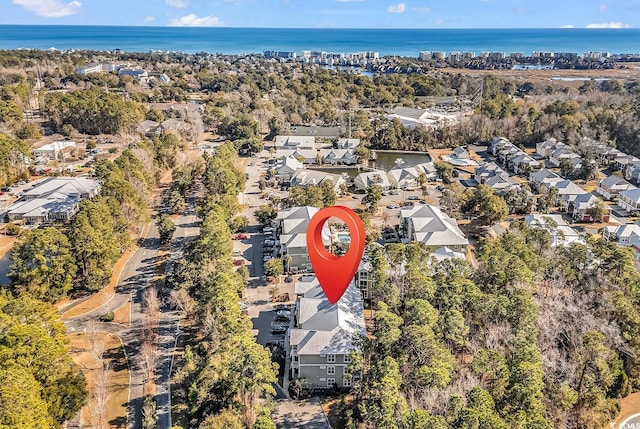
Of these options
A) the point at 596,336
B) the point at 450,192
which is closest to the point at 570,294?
the point at 596,336

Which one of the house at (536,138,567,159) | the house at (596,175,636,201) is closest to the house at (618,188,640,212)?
the house at (596,175,636,201)

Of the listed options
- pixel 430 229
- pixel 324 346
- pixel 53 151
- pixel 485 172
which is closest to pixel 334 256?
pixel 324 346

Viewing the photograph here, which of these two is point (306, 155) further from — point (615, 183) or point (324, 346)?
point (324, 346)

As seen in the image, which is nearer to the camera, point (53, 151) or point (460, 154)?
→ point (53, 151)

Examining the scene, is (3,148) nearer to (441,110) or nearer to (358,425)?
(358,425)

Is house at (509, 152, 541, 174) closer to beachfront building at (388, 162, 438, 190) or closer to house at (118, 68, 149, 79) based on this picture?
beachfront building at (388, 162, 438, 190)

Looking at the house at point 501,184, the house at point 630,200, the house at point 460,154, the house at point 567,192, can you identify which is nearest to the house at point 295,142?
the house at point 460,154
